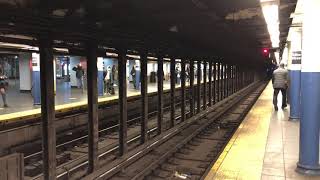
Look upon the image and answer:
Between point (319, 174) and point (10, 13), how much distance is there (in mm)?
4589

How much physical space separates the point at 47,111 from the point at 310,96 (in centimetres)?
365

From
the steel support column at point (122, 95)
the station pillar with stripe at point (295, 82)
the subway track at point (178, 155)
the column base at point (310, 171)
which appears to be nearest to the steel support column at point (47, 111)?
the subway track at point (178, 155)

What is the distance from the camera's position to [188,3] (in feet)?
21.0

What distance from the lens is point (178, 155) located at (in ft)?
26.0

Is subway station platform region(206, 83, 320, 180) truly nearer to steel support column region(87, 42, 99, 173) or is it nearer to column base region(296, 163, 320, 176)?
column base region(296, 163, 320, 176)

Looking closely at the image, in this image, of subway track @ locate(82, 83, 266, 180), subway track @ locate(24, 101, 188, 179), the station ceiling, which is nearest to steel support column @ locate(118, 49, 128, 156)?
the station ceiling

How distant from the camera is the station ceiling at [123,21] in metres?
4.65

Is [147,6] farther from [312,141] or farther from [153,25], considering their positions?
[312,141]

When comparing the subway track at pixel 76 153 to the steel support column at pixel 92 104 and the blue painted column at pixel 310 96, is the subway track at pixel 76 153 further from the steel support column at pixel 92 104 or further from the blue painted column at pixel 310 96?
the blue painted column at pixel 310 96

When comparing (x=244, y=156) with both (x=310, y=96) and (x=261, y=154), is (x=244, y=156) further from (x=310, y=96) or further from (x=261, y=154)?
(x=310, y=96)

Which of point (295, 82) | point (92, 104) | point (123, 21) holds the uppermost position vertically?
point (123, 21)

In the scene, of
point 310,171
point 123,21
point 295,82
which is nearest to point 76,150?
point 123,21

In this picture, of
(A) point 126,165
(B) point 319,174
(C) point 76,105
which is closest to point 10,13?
(A) point 126,165

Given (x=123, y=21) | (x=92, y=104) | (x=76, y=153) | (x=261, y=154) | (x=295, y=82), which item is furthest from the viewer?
(x=295, y=82)
